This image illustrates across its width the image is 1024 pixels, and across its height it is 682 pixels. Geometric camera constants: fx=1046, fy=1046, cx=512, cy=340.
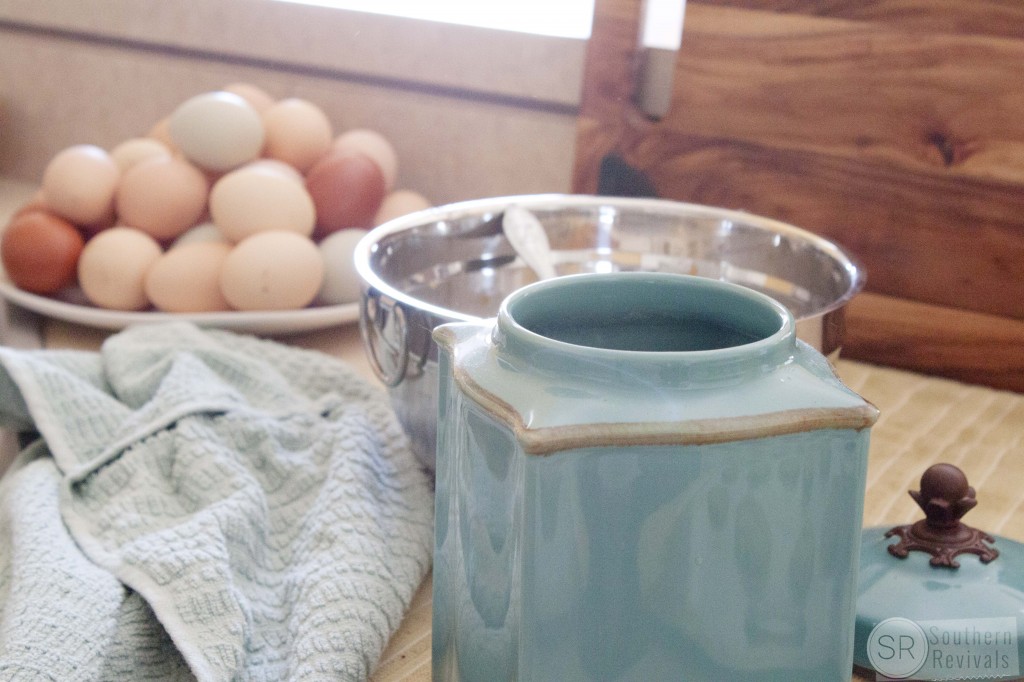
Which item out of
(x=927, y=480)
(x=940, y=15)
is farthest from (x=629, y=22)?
(x=927, y=480)

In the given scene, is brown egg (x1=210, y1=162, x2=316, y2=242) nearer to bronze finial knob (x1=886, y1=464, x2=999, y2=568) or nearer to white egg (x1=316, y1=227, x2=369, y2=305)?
white egg (x1=316, y1=227, x2=369, y2=305)

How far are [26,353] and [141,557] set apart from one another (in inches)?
8.4

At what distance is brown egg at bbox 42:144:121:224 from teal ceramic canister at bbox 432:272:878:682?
0.61 m

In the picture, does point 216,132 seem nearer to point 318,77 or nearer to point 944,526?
point 318,77

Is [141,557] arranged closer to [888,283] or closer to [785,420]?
[785,420]

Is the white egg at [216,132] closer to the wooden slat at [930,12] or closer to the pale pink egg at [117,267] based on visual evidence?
the pale pink egg at [117,267]

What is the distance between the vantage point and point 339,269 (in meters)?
0.82

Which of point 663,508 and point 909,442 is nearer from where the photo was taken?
point 663,508

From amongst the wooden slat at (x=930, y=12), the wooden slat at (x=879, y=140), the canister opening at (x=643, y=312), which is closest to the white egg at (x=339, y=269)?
the wooden slat at (x=879, y=140)

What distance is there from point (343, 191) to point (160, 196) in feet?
0.46

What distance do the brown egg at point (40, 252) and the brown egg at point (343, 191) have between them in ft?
0.63

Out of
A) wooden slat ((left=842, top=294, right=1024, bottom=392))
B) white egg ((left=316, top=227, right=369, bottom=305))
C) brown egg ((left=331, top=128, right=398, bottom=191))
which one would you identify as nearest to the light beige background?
brown egg ((left=331, top=128, right=398, bottom=191))

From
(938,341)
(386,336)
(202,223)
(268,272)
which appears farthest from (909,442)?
(202,223)

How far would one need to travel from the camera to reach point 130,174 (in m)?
0.83
